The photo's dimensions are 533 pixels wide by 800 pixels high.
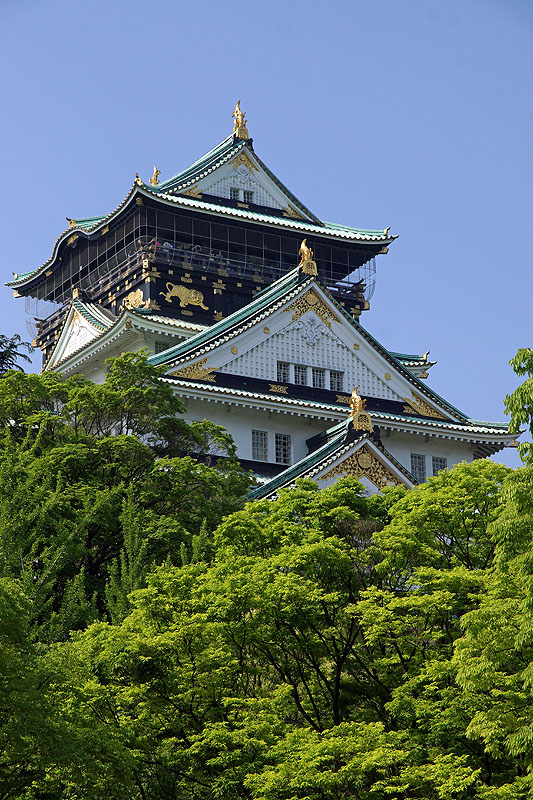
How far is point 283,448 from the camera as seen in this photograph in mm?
50344

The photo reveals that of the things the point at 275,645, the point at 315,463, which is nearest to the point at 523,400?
the point at 275,645

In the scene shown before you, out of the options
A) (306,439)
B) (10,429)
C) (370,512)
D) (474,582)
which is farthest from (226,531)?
(306,439)

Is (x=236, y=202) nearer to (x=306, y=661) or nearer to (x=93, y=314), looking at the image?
(x=93, y=314)

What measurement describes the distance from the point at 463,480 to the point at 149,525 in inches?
328

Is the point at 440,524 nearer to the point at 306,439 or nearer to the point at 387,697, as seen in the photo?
the point at 387,697

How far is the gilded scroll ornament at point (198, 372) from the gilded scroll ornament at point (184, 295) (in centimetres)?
1037

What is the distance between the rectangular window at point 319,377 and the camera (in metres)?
52.2

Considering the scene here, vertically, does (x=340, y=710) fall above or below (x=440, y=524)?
below

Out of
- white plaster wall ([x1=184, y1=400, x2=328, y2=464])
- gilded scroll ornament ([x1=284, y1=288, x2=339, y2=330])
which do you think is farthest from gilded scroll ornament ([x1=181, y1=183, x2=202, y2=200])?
white plaster wall ([x1=184, y1=400, x2=328, y2=464])

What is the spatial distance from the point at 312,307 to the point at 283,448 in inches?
218

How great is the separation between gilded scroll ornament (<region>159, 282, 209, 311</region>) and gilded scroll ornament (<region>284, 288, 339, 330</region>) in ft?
26.0

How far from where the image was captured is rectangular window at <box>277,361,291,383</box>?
51.2 meters

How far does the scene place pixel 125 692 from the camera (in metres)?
27.8

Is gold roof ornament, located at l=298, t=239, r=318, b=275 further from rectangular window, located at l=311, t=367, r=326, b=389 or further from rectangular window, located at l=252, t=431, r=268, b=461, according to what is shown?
rectangular window, located at l=252, t=431, r=268, b=461
